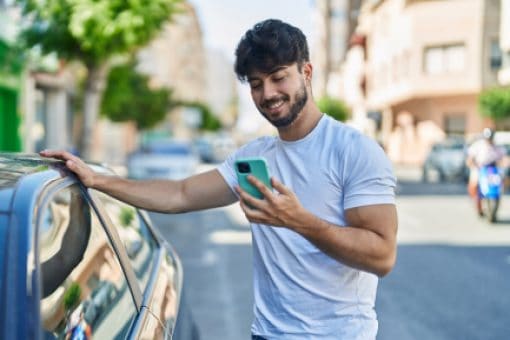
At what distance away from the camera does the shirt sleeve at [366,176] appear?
6.98ft

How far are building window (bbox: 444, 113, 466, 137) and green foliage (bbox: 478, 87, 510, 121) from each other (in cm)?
429

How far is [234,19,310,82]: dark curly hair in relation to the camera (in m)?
2.23

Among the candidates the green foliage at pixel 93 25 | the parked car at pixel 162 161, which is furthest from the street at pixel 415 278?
the green foliage at pixel 93 25

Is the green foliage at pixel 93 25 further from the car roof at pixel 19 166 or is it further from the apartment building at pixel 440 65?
the apartment building at pixel 440 65

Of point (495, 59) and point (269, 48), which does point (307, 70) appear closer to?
point (269, 48)

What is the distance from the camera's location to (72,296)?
215cm

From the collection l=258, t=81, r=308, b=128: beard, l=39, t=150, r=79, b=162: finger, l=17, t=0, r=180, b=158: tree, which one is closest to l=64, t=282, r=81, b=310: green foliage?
l=39, t=150, r=79, b=162: finger

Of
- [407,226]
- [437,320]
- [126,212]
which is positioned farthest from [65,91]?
[126,212]

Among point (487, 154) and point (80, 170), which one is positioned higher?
point (80, 170)

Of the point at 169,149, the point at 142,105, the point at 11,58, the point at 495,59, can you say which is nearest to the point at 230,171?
the point at 169,149

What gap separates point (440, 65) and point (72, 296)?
145 feet

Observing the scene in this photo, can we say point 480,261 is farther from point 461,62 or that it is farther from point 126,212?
point 461,62

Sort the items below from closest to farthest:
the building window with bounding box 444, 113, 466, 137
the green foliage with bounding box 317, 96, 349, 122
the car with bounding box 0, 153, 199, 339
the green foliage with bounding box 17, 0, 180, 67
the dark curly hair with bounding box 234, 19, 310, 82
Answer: the car with bounding box 0, 153, 199, 339
the dark curly hair with bounding box 234, 19, 310, 82
the green foliage with bounding box 17, 0, 180, 67
the building window with bounding box 444, 113, 466, 137
the green foliage with bounding box 317, 96, 349, 122

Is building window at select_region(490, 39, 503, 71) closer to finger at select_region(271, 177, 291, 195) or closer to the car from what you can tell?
the car
